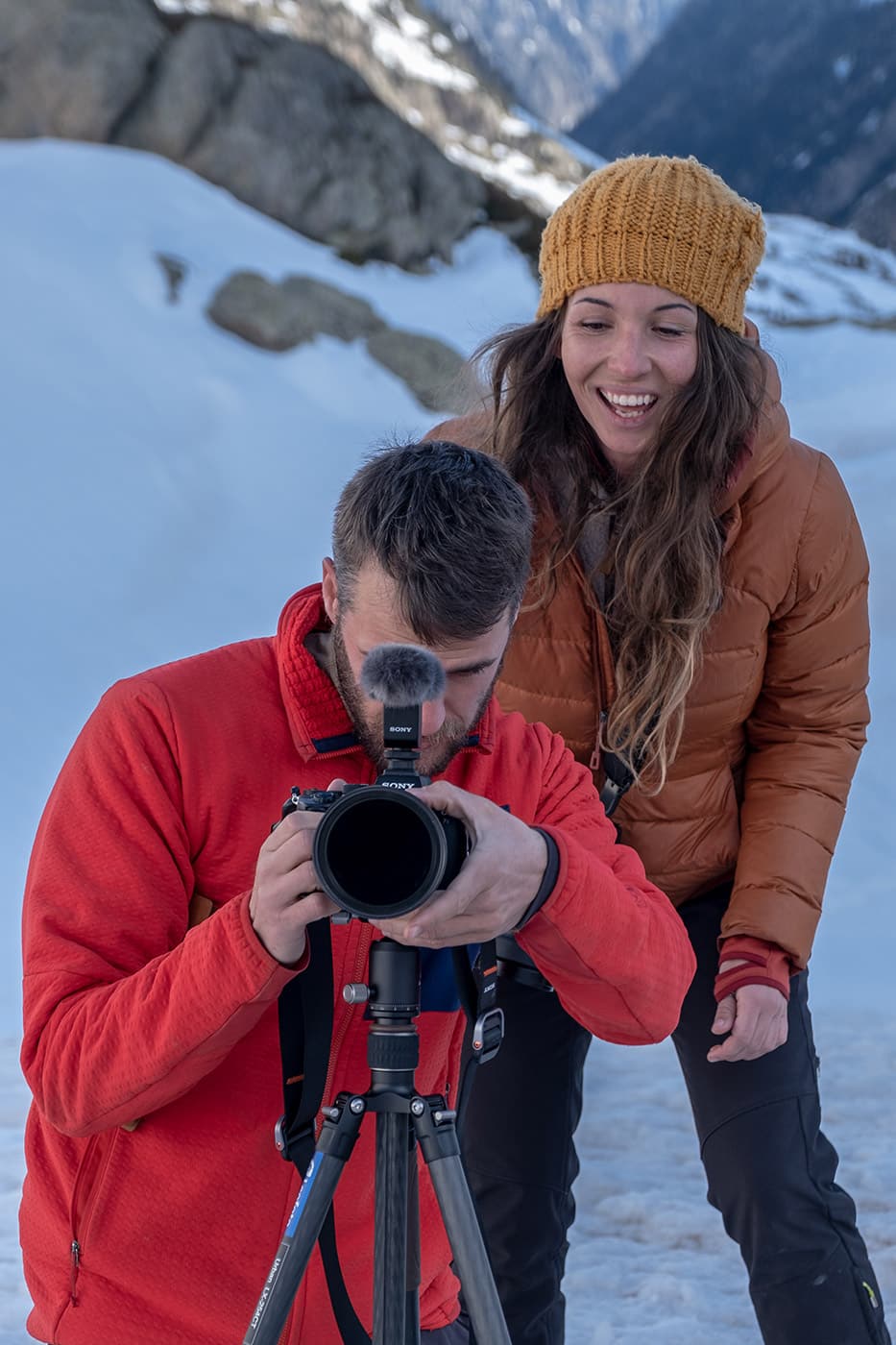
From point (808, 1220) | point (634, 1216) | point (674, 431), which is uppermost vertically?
point (674, 431)

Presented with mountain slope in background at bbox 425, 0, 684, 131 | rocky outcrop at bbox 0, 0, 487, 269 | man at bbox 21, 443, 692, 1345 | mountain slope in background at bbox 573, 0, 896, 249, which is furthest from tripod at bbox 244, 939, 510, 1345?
mountain slope in background at bbox 425, 0, 684, 131

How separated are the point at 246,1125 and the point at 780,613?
3.97 feet

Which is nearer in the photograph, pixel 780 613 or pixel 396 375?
pixel 780 613

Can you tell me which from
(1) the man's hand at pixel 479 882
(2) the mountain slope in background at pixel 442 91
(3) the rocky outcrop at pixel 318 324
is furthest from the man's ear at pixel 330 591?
(2) the mountain slope in background at pixel 442 91

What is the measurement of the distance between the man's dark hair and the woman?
639 mm

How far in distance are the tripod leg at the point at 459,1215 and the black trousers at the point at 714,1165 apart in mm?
824

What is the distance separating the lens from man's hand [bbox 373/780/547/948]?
4.00 feet

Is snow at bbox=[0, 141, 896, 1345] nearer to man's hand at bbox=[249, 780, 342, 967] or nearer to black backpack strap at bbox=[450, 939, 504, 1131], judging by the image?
black backpack strap at bbox=[450, 939, 504, 1131]

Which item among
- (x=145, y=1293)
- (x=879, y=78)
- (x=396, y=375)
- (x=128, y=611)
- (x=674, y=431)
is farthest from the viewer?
(x=879, y=78)

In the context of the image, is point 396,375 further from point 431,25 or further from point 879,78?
point 879,78

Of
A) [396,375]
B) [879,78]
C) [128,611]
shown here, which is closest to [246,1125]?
[128,611]

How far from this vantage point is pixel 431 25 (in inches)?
1000

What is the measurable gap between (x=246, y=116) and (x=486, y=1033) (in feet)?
46.1

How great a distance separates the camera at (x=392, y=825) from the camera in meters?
1.15
